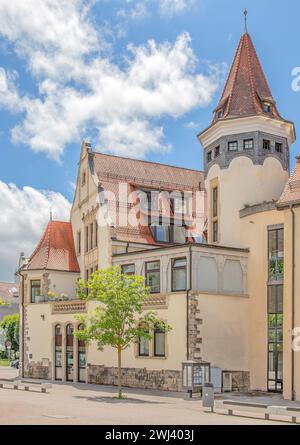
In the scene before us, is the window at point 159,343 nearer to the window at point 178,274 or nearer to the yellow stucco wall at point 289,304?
the window at point 178,274

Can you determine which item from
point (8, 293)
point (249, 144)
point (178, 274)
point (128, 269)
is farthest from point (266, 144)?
point (8, 293)

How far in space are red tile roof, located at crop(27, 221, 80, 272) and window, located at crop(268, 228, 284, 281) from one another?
16.8 m

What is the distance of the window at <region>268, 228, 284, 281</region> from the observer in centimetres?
3431

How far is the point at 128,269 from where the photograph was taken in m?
39.0

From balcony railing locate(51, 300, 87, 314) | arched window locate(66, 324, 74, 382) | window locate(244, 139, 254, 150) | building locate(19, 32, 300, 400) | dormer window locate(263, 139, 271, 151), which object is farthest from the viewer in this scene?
arched window locate(66, 324, 74, 382)

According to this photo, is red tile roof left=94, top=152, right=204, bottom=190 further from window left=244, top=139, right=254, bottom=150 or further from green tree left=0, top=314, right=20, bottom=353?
green tree left=0, top=314, right=20, bottom=353

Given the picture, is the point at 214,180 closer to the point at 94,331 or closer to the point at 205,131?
the point at 205,131

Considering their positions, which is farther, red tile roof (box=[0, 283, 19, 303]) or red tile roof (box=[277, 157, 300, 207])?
red tile roof (box=[0, 283, 19, 303])

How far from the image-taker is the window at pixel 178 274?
35.2m

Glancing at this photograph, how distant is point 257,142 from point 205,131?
12.1ft

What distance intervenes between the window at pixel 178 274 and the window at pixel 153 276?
1.43m

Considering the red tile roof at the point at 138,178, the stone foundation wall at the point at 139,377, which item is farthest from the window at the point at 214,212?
the stone foundation wall at the point at 139,377

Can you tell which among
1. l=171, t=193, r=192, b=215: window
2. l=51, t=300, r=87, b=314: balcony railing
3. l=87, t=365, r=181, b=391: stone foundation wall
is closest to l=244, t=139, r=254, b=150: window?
l=171, t=193, r=192, b=215: window

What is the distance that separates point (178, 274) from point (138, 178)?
43.5 ft
